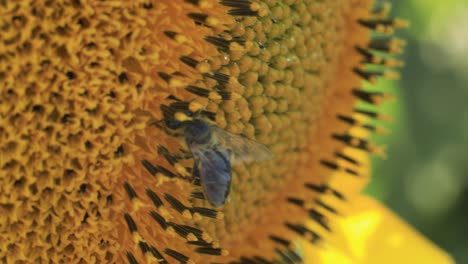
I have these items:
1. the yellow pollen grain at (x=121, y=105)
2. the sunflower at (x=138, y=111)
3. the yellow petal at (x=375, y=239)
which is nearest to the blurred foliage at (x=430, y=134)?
the yellow petal at (x=375, y=239)

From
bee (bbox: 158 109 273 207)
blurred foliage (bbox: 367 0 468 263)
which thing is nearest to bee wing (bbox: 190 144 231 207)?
bee (bbox: 158 109 273 207)

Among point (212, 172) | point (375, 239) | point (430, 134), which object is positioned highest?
point (212, 172)

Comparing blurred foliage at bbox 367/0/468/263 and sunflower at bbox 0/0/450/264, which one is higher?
sunflower at bbox 0/0/450/264

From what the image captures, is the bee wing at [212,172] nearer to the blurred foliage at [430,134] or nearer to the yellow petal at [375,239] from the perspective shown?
the yellow petal at [375,239]

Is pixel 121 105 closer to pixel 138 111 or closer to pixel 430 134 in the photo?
pixel 138 111

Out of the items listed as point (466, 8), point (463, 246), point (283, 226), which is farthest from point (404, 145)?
point (283, 226)

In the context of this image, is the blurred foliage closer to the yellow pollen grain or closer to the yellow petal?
the yellow petal

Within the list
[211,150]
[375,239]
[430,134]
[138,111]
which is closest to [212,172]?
[211,150]
